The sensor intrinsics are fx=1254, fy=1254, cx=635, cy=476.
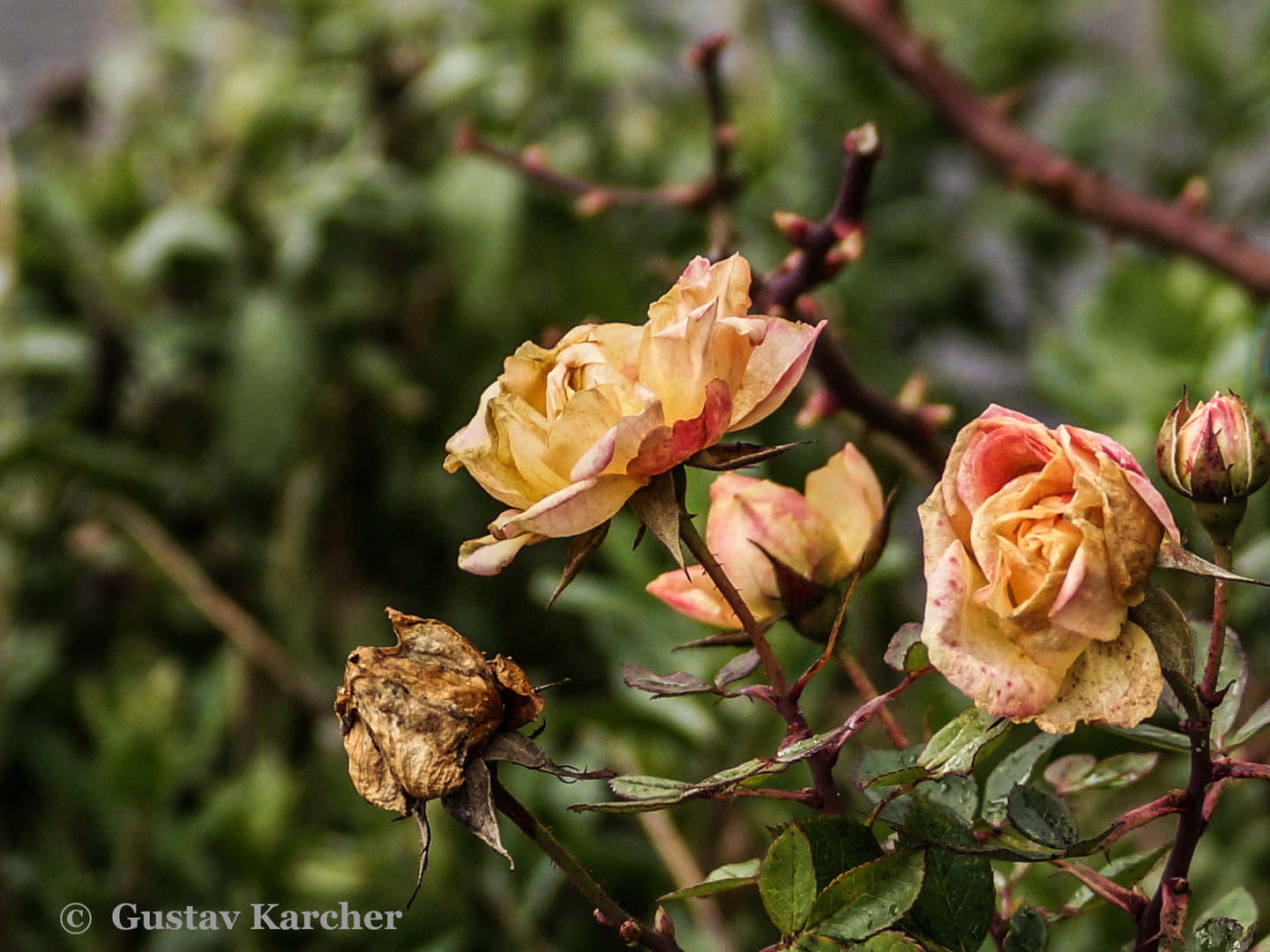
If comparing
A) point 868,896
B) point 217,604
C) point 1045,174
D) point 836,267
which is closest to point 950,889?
point 868,896

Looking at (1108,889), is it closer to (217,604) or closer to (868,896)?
(868,896)

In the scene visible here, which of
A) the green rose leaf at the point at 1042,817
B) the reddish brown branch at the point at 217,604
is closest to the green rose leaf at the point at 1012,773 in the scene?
the green rose leaf at the point at 1042,817

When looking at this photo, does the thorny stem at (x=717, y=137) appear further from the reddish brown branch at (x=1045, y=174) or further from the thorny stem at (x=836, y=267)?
the reddish brown branch at (x=1045, y=174)

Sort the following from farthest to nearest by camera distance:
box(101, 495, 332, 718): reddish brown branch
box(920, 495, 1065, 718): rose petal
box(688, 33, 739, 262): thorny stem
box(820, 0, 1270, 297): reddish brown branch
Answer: box(101, 495, 332, 718): reddish brown branch
box(820, 0, 1270, 297): reddish brown branch
box(688, 33, 739, 262): thorny stem
box(920, 495, 1065, 718): rose petal

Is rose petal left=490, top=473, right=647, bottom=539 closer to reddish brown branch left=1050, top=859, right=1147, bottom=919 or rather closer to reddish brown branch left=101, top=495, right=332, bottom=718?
reddish brown branch left=1050, top=859, right=1147, bottom=919

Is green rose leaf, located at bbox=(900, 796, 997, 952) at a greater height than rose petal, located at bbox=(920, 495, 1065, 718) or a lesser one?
lesser

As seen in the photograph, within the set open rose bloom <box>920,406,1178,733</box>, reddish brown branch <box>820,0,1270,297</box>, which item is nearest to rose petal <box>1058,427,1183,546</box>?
open rose bloom <box>920,406,1178,733</box>
